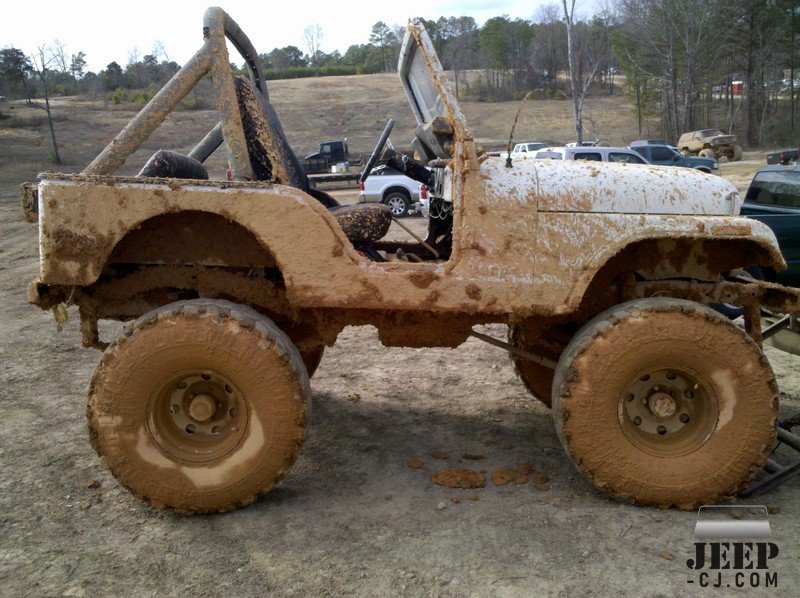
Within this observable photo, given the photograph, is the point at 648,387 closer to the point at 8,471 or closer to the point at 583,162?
the point at 583,162

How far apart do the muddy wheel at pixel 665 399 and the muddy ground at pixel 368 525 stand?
197 mm

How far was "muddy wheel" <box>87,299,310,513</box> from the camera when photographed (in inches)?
130

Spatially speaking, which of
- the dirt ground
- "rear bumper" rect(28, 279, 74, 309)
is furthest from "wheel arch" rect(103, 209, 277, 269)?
the dirt ground

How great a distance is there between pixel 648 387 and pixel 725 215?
95 centimetres

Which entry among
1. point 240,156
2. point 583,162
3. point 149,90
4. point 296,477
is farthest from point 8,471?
point 149,90

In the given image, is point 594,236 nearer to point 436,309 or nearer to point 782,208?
point 436,309

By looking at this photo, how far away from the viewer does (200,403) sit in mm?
3430

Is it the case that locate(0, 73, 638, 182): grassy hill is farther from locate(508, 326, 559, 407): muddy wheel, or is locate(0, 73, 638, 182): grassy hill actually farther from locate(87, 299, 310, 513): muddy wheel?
locate(87, 299, 310, 513): muddy wheel

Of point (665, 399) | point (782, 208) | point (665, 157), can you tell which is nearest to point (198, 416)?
point (665, 399)

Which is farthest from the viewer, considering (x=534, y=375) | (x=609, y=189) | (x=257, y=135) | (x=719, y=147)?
(x=719, y=147)

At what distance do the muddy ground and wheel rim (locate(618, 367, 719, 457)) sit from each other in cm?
34

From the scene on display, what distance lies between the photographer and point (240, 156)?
11.4 ft

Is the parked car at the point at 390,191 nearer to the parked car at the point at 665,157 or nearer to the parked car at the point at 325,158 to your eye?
the parked car at the point at 665,157

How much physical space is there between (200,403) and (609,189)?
2.27m
